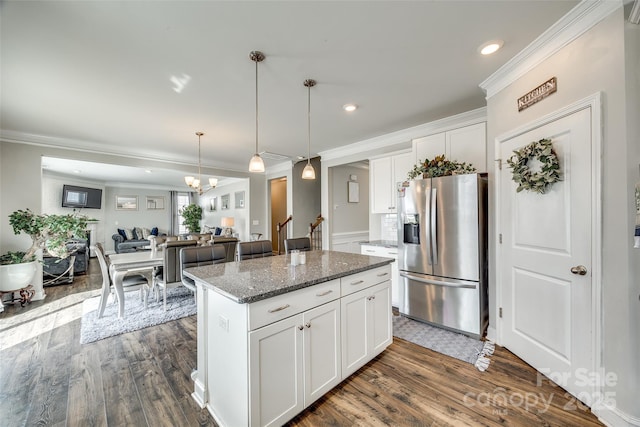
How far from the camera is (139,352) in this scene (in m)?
2.48

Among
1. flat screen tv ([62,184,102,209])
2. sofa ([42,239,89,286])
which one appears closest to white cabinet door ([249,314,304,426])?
sofa ([42,239,89,286])

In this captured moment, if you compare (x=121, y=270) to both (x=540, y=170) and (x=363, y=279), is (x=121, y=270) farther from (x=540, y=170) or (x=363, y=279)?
(x=540, y=170)

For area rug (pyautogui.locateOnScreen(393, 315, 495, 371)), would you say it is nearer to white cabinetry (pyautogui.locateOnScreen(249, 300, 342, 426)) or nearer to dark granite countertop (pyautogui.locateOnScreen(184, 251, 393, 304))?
dark granite countertop (pyautogui.locateOnScreen(184, 251, 393, 304))

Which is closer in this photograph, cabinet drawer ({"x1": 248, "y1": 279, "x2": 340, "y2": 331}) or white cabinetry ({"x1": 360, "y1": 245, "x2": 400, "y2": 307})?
cabinet drawer ({"x1": 248, "y1": 279, "x2": 340, "y2": 331})

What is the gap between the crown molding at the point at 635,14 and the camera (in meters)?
1.37

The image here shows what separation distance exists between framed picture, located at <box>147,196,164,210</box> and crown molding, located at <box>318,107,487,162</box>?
26.9 feet

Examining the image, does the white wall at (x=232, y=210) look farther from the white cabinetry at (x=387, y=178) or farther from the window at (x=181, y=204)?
the white cabinetry at (x=387, y=178)

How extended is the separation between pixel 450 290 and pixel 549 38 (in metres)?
2.41

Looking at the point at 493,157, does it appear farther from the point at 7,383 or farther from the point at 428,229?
the point at 7,383

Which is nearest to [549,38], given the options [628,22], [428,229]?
[628,22]

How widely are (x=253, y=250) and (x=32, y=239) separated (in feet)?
12.7

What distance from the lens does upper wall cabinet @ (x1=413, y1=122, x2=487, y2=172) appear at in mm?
3049

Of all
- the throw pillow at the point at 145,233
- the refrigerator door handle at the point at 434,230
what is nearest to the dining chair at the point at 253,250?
the refrigerator door handle at the point at 434,230

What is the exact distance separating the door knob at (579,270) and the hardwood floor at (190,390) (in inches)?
36.4
